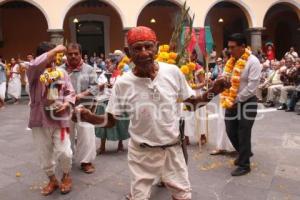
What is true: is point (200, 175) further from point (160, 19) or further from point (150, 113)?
point (160, 19)

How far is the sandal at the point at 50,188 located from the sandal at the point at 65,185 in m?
0.08

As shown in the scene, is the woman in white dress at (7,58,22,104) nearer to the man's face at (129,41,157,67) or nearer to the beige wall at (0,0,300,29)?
the beige wall at (0,0,300,29)

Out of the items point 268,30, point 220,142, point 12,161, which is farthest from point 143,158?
point 268,30

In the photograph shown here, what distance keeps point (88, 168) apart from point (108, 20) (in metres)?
14.7

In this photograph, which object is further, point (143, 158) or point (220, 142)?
point (220, 142)

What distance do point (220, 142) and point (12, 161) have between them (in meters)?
3.17

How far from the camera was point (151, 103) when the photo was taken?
281 cm

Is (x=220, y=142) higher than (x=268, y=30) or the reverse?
the reverse

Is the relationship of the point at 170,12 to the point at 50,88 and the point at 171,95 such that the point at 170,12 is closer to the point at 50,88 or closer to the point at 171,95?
the point at 50,88

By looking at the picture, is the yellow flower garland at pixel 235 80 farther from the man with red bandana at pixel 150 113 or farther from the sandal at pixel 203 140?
the man with red bandana at pixel 150 113

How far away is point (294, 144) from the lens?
6656 millimetres

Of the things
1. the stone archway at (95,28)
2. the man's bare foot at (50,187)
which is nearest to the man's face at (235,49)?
the man's bare foot at (50,187)

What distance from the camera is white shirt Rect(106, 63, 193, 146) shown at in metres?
2.80

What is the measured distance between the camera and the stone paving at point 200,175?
452 centimetres
